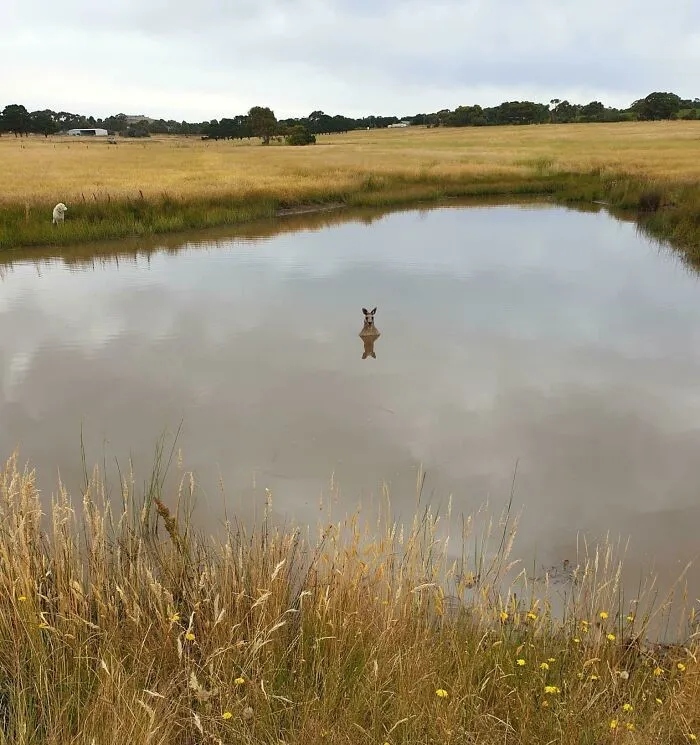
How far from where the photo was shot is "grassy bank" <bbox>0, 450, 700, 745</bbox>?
7.16ft

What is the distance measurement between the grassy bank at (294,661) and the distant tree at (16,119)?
95.3m

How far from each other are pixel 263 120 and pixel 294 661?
75516 mm

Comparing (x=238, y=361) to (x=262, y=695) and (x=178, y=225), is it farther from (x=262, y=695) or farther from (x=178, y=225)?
(x=178, y=225)

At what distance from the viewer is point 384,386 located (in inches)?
275

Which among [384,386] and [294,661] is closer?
[294,661]

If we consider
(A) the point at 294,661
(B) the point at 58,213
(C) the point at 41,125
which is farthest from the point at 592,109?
(A) the point at 294,661

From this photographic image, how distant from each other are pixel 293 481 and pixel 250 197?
55.9 feet

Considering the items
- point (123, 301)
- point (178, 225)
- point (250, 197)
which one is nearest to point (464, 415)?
point (123, 301)

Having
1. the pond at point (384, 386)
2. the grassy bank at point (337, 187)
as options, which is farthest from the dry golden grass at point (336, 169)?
the pond at point (384, 386)

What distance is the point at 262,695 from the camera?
92.5 inches

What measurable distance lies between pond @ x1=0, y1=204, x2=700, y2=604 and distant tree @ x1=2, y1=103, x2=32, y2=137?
83082 mm

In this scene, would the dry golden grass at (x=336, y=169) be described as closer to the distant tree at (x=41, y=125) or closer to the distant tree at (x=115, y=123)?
the distant tree at (x=41, y=125)

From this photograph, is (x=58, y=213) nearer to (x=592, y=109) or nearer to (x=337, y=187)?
(x=337, y=187)

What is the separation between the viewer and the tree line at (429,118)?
73.4 metres
